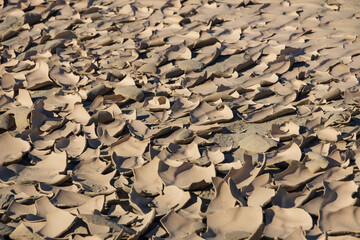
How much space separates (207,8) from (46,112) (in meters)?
1.25

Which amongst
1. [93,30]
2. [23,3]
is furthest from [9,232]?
[23,3]

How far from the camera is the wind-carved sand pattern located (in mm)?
1518

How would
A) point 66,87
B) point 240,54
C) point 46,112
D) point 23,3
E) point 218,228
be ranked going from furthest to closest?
1. point 23,3
2. point 240,54
3. point 66,87
4. point 46,112
5. point 218,228

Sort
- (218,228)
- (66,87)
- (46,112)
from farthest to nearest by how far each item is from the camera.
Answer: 1. (66,87)
2. (46,112)
3. (218,228)

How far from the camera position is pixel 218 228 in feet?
4.79

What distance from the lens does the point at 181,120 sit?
208 centimetres

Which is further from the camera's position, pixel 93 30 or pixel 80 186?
pixel 93 30

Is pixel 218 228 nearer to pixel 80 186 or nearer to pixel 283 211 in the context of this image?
pixel 283 211

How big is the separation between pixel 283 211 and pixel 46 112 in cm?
107

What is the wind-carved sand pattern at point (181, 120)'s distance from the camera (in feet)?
4.98

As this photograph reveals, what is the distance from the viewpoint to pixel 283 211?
150 cm

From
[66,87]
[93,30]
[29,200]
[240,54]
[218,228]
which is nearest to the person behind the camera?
[218,228]

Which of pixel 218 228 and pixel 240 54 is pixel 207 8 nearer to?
pixel 240 54

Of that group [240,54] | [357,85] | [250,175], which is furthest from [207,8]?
[250,175]
